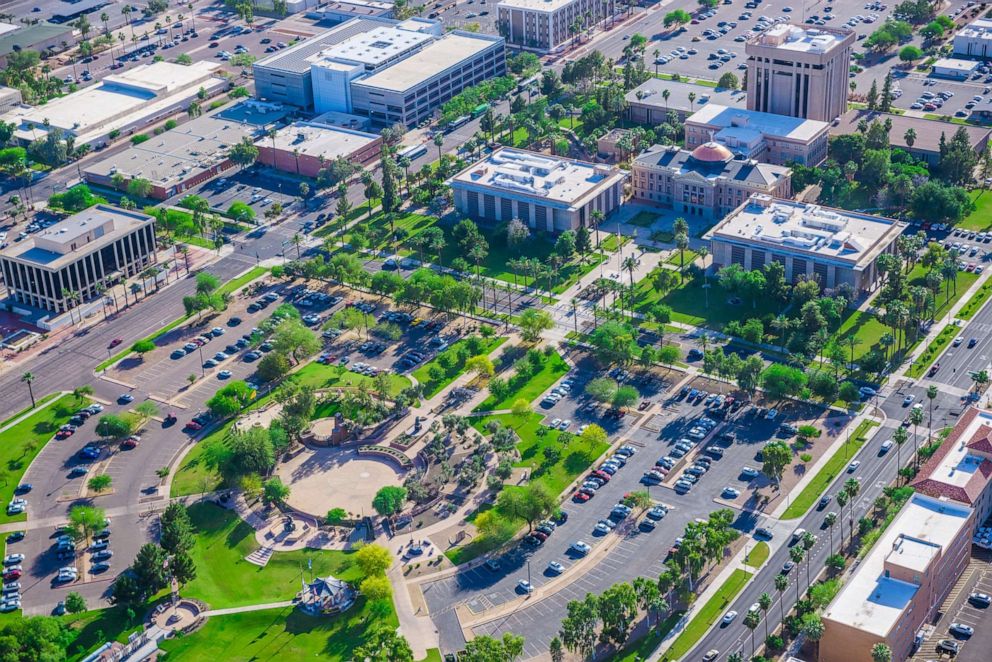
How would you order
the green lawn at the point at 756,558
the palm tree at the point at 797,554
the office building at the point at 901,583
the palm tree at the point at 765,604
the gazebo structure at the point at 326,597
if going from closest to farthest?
the office building at the point at 901,583
the palm tree at the point at 765,604
the palm tree at the point at 797,554
the gazebo structure at the point at 326,597
the green lawn at the point at 756,558

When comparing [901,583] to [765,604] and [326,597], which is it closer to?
[765,604]

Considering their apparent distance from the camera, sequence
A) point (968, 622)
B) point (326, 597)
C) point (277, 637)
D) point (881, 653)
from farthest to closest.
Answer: point (326, 597), point (277, 637), point (968, 622), point (881, 653)

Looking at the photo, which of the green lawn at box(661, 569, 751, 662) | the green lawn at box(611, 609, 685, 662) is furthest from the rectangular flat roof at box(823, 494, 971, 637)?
the green lawn at box(611, 609, 685, 662)

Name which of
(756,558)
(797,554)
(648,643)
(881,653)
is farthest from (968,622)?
(648,643)

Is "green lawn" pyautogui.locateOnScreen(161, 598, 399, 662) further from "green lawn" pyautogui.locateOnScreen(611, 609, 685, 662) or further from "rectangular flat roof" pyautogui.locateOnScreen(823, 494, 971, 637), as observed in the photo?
"rectangular flat roof" pyautogui.locateOnScreen(823, 494, 971, 637)

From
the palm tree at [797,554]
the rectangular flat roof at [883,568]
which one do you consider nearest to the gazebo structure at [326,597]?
the palm tree at [797,554]

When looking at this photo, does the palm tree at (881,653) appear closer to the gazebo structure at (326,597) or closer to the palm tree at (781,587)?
the palm tree at (781,587)
